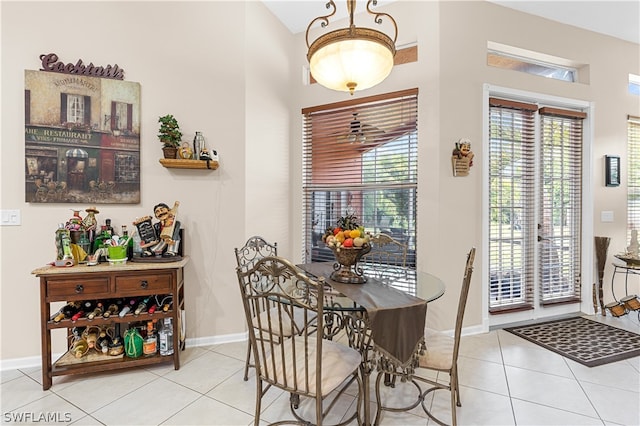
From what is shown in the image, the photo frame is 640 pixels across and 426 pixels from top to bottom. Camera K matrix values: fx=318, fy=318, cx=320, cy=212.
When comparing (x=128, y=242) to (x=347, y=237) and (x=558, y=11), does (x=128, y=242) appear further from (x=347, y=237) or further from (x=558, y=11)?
(x=558, y=11)

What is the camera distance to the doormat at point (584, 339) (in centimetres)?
266

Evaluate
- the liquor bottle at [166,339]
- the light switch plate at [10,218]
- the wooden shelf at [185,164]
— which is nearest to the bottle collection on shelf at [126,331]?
the liquor bottle at [166,339]

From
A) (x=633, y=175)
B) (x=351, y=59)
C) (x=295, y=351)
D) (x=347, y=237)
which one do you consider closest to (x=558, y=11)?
(x=633, y=175)

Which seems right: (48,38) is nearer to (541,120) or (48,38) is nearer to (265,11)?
(265,11)

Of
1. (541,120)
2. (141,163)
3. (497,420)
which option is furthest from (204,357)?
(541,120)

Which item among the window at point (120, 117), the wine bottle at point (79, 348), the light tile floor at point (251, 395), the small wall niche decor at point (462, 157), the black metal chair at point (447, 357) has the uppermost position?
the window at point (120, 117)

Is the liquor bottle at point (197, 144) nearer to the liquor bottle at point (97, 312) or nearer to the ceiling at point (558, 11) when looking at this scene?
the liquor bottle at point (97, 312)

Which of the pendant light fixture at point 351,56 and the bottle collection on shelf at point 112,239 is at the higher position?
the pendant light fixture at point 351,56

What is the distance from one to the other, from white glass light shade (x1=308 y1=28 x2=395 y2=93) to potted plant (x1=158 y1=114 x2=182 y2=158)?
1.40 meters

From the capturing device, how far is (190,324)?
2877mm

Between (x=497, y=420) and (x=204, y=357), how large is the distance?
2166 mm

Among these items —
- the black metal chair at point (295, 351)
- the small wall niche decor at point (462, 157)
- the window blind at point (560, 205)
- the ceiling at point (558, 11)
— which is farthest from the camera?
the window blind at point (560, 205)

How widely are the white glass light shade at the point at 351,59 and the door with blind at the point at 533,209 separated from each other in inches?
76.7

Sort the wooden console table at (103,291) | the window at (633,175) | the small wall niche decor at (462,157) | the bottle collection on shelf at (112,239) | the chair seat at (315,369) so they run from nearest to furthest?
the chair seat at (315,369) → the wooden console table at (103,291) → the bottle collection on shelf at (112,239) → the small wall niche decor at (462,157) → the window at (633,175)
